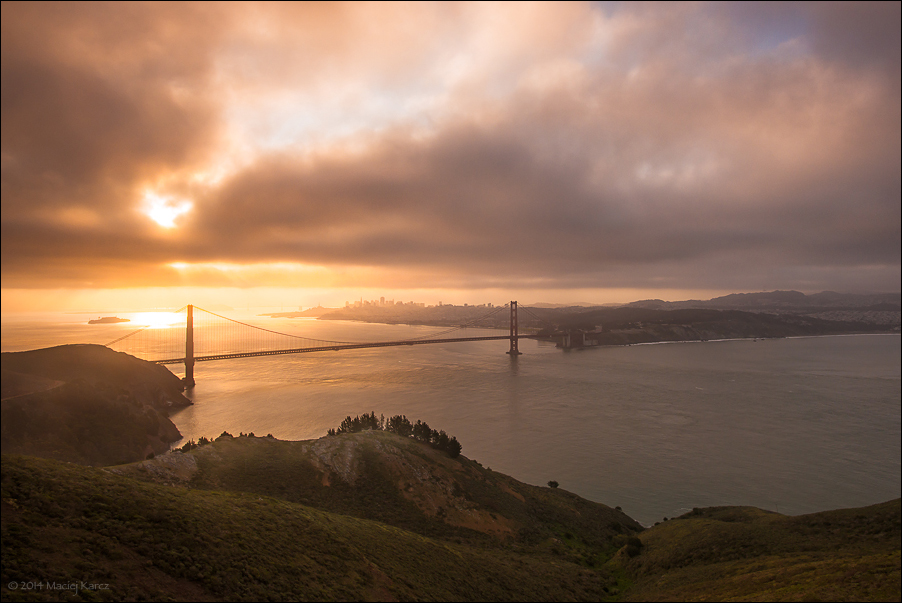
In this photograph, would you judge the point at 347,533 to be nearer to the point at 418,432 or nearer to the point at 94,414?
the point at 418,432

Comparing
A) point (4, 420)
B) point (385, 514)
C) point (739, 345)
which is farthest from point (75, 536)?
point (739, 345)

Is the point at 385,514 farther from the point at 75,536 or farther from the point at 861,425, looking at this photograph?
the point at 861,425

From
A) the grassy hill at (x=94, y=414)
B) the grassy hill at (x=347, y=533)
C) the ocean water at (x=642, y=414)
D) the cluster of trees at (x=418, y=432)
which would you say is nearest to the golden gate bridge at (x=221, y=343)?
the ocean water at (x=642, y=414)

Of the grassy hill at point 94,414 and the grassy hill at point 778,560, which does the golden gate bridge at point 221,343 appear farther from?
the grassy hill at point 778,560

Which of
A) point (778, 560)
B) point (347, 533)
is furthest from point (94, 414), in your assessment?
point (778, 560)

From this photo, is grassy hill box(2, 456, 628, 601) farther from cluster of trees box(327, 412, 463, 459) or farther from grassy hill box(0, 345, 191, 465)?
grassy hill box(0, 345, 191, 465)
